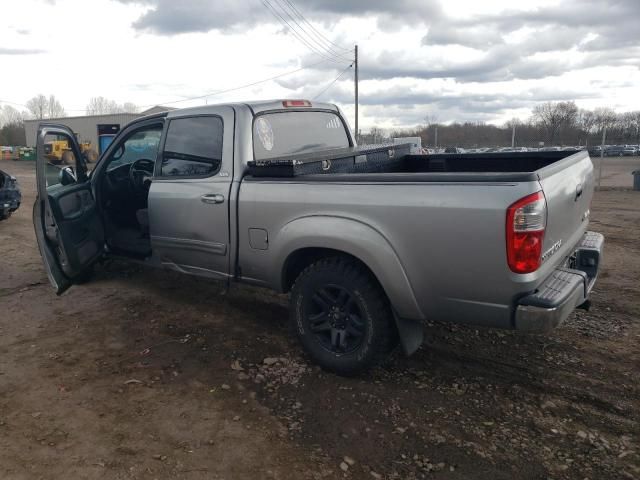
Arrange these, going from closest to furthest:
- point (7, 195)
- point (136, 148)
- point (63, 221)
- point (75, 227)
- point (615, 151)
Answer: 1. point (63, 221)
2. point (75, 227)
3. point (136, 148)
4. point (7, 195)
5. point (615, 151)

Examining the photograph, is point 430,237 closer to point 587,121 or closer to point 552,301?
point 552,301

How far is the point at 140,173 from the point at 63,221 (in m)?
1.40

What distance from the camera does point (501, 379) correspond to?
11.7ft

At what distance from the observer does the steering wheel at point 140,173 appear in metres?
5.88

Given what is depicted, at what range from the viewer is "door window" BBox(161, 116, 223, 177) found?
4.32 m

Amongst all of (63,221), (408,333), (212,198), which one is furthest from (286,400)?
(63,221)

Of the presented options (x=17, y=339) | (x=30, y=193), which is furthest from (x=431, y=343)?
(x=30, y=193)

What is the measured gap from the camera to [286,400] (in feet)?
11.1

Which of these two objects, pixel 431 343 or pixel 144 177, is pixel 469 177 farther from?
pixel 144 177

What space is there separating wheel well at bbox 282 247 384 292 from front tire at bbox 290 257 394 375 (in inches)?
1.4

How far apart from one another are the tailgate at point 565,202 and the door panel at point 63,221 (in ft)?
12.9

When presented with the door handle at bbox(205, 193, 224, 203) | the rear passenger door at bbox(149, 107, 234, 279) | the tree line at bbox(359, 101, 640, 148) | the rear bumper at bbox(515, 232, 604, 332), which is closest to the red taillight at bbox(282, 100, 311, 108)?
the rear passenger door at bbox(149, 107, 234, 279)

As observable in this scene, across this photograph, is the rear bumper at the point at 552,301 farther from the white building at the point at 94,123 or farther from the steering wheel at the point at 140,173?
the white building at the point at 94,123

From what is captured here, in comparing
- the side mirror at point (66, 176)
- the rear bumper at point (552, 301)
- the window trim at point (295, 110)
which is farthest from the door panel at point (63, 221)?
the rear bumper at point (552, 301)
